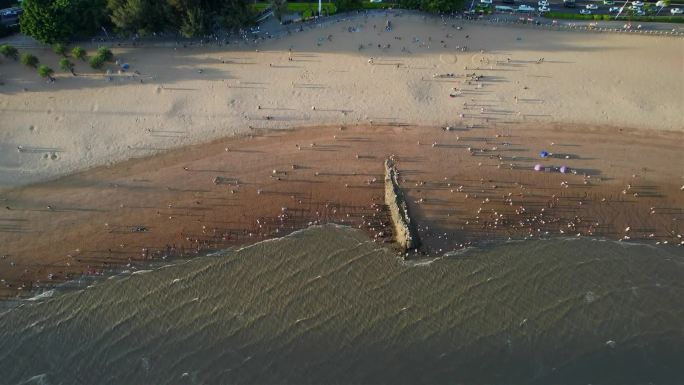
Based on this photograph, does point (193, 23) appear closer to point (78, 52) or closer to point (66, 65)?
point (78, 52)

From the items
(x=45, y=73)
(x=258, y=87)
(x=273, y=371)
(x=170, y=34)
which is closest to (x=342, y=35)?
(x=258, y=87)

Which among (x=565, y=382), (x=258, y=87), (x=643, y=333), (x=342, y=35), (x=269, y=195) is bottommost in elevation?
(x=565, y=382)

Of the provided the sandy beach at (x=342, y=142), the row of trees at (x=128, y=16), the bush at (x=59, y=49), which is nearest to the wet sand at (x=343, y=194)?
the sandy beach at (x=342, y=142)

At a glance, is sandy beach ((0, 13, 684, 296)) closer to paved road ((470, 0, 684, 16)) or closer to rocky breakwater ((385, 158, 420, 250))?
rocky breakwater ((385, 158, 420, 250))

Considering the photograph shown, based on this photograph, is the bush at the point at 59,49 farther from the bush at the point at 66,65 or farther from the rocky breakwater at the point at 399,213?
the rocky breakwater at the point at 399,213

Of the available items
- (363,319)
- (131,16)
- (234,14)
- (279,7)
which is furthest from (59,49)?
(363,319)

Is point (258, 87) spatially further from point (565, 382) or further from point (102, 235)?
point (565, 382)

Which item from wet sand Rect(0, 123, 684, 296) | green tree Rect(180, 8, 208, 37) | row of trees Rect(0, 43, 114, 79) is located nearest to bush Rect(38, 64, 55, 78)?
row of trees Rect(0, 43, 114, 79)

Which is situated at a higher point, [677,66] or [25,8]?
[25,8]
